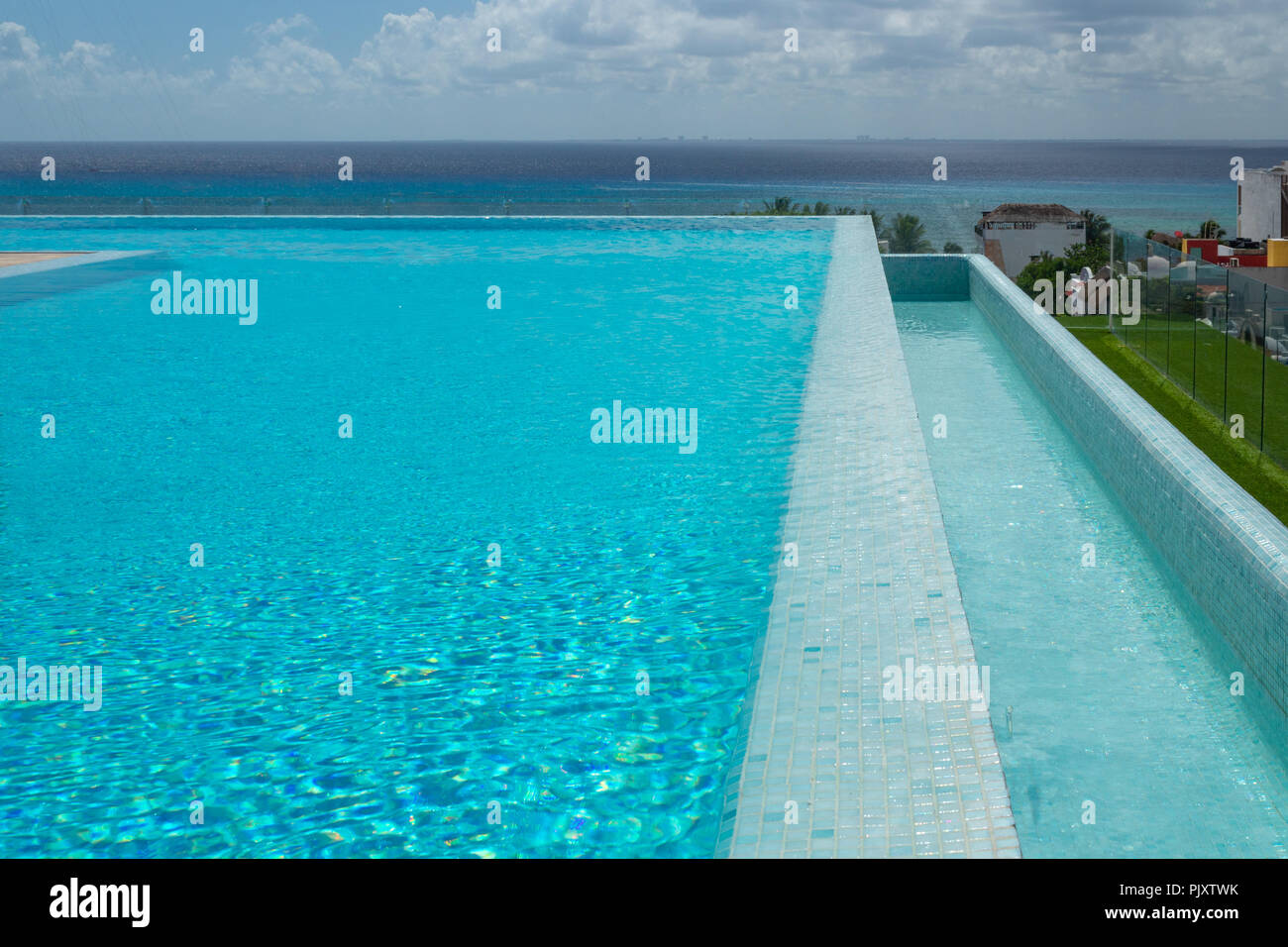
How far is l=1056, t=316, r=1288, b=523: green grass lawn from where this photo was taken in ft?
24.9

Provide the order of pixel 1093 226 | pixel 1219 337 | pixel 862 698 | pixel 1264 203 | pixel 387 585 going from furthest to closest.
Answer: pixel 1093 226 < pixel 1264 203 < pixel 1219 337 < pixel 387 585 < pixel 862 698

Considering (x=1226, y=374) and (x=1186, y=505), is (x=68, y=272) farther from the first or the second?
(x=1186, y=505)

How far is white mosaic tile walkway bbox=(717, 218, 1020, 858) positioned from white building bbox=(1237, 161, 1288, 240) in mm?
38128

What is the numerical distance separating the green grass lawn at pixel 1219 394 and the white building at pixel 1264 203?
1180 inches

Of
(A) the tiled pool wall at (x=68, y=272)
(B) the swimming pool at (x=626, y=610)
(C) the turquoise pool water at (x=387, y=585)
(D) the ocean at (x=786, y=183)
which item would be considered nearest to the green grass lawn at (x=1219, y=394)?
(B) the swimming pool at (x=626, y=610)

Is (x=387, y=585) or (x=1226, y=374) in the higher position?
(x=1226, y=374)

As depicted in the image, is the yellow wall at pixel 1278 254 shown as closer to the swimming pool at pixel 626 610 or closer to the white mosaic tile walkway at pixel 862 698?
the swimming pool at pixel 626 610

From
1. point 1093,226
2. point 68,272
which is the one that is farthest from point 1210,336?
point 1093,226

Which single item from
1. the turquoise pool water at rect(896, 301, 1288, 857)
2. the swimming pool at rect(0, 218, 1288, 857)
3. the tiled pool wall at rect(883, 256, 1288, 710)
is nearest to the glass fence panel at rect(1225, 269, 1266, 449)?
the tiled pool wall at rect(883, 256, 1288, 710)

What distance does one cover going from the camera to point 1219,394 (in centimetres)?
890

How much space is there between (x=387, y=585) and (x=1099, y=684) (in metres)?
2.16

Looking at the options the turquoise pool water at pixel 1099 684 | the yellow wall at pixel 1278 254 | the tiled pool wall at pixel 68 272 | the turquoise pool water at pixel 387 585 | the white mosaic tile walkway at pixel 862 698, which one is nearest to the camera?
the white mosaic tile walkway at pixel 862 698

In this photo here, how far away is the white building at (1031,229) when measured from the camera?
62312 millimetres

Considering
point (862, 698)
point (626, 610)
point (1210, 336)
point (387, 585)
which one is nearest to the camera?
point (862, 698)
